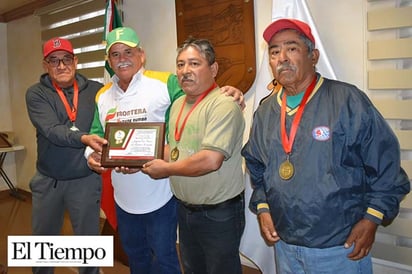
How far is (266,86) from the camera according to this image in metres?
2.27

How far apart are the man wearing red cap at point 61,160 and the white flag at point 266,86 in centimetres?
91

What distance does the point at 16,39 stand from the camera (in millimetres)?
5434

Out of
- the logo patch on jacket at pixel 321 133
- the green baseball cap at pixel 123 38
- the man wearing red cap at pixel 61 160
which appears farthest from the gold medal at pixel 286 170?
the man wearing red cap at pixel 61 160

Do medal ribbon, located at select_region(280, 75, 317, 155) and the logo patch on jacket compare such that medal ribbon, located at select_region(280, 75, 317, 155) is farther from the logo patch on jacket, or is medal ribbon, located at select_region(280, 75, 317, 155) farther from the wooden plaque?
the wooden plaque

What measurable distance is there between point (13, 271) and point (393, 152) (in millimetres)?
2842

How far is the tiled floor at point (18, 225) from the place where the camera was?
9.83ft

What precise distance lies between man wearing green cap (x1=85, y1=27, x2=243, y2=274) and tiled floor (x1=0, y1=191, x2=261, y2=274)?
1.13 meters

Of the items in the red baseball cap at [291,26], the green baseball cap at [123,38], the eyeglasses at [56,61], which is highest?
the green baseball cap at [123,38]

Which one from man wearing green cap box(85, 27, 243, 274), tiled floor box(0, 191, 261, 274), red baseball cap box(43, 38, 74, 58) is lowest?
tiled floor box(0, 191, 261, 274)

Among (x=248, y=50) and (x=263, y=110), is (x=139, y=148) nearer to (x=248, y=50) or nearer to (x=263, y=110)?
(x=263, y=110)

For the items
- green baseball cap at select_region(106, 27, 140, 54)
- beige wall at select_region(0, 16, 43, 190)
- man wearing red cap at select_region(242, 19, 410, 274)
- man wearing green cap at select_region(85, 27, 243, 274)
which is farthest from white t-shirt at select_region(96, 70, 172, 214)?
beige wall at select_region(0, 16, 43, 190)

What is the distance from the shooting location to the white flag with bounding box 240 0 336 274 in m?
2.05

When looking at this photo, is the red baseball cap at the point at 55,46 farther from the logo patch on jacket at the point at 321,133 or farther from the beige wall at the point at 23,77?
the beige wall at the point at 23,77

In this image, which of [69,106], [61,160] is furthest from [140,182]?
[69,106]
